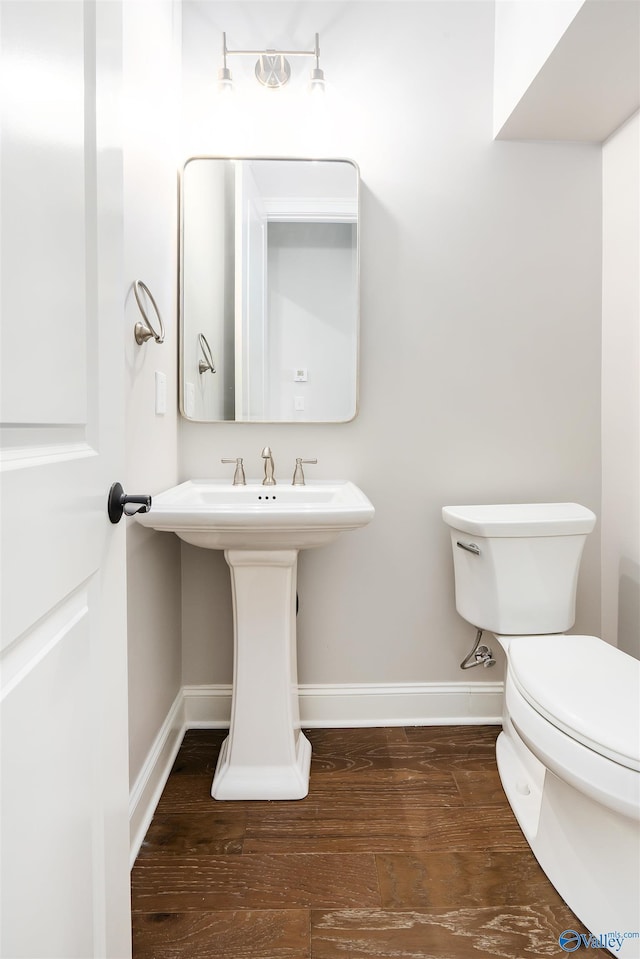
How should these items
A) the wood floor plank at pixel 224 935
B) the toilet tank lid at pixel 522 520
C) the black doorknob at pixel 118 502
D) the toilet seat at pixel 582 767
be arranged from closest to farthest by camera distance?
the black doorknob at pixel 118 502 → the toilet seat at pixel 582 767 → the wood floor plank at pixel 224 935 → the toilet tank lid at pixel 522 520

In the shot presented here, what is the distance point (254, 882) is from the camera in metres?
1.24

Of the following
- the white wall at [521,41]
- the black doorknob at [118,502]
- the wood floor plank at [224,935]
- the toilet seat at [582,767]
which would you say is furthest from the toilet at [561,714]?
the white wall at [521,41]

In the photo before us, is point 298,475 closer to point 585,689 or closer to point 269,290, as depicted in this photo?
point 269,290

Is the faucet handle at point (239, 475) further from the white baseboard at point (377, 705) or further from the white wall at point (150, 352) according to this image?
the white baseboard at point (377, 705)

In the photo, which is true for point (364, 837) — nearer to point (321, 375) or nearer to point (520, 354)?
point (321, 375)

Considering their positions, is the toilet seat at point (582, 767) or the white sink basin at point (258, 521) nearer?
the toilet seat at point (582, 767)

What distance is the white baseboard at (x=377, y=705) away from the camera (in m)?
1.93

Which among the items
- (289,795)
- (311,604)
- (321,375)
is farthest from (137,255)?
(289,795)

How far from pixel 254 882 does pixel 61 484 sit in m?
1.09

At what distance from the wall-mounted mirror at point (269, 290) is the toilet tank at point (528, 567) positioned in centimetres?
60

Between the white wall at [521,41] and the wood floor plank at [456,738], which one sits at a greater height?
the white wall at [521,41]

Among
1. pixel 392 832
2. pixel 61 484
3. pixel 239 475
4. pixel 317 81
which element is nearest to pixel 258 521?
pixel 239 475

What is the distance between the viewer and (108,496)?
2.51ft

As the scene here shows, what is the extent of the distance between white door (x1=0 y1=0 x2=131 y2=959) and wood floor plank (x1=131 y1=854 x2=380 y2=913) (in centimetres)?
42
